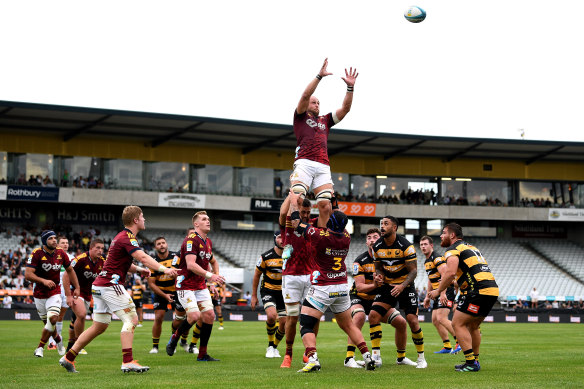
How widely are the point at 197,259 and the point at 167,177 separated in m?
42.2

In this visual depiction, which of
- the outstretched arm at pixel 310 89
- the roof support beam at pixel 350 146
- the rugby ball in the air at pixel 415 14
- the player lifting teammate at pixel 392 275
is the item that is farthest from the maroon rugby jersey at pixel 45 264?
the roof support beam at pixel 350 146

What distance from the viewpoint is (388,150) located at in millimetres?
58719

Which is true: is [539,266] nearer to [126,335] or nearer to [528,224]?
[528,224]

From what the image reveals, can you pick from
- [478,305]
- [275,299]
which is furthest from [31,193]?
[478,305]

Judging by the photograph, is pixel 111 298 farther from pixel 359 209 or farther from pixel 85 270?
pixel 359 209

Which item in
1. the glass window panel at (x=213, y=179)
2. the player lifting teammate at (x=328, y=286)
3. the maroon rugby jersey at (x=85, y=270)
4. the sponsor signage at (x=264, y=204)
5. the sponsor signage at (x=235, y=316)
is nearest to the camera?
the player lifting teammate at (x=328, y=286)

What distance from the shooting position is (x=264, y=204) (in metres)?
55.9

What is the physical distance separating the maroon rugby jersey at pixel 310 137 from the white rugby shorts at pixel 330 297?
272 cm

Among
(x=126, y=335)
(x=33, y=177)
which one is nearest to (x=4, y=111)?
(x=33, y=177)

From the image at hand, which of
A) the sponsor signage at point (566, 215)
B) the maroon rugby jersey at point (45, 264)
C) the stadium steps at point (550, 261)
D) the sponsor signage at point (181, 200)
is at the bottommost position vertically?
the stadium steps at point (550, 261)

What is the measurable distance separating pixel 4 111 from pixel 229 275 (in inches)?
707

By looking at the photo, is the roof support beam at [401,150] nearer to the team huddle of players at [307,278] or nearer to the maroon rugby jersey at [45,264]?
the team huddle of players at [307,278]

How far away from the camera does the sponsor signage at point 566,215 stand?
201 feet

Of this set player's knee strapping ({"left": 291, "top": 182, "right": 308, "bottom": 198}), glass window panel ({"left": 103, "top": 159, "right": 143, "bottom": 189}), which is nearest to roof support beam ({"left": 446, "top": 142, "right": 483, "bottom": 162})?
glass window panel ({"left": 103, "top": 159, "right": 143, "bottom": 189})
